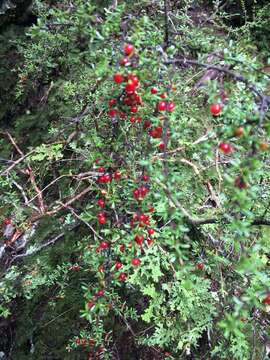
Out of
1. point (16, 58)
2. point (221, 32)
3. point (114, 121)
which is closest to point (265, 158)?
point (114, 121)

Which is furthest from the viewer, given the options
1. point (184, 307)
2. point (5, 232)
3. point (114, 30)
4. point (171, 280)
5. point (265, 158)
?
point (5, 232)

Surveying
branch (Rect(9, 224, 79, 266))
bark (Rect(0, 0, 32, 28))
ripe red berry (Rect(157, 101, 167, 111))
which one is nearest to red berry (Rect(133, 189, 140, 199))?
ripe red berry (Rect(157, 101, 167, 111))

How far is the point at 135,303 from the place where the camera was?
2836 mm

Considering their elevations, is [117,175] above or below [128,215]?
above

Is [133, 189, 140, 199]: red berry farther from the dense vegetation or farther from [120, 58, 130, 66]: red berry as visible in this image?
[120, 58, 130, 66]: red berry

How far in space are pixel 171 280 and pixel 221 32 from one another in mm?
3051

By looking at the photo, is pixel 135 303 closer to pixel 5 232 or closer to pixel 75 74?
pixel 5 232

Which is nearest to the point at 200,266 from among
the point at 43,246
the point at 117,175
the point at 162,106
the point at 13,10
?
the point at 117,175

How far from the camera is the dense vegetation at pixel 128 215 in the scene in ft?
5.77

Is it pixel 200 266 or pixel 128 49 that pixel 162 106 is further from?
pixel 200 266

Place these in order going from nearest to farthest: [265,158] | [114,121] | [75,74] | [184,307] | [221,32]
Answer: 1. [114,121]
2. [184,307]
3. [265,158]
4. [75,74]
5. [221,32]

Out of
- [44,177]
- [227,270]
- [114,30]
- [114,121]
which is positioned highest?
[114,30]

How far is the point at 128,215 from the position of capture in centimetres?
232

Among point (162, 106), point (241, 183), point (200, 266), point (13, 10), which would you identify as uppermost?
point (162, 106)
